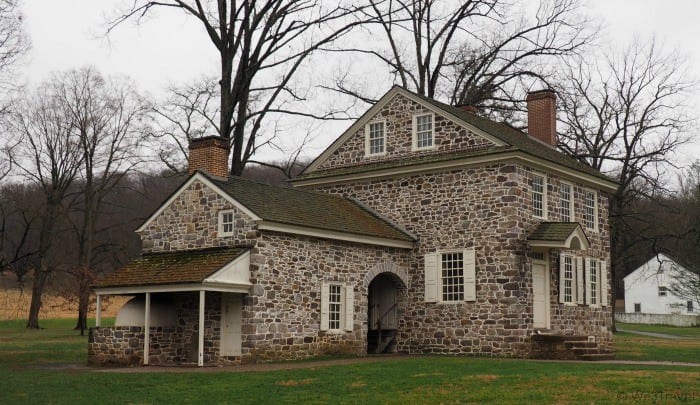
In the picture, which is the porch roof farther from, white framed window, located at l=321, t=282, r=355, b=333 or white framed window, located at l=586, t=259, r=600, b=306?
white framed window, located at l=321, t=282, r=355, b=333

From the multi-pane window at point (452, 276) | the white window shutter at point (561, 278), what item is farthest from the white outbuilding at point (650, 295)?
the multi-pane window at point (452, 276)

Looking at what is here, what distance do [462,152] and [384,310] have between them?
5358 millimetres

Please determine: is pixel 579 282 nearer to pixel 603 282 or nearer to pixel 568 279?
pixel 568 279

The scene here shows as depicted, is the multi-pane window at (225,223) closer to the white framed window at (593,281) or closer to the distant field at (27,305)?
the white framed window at (593,281)

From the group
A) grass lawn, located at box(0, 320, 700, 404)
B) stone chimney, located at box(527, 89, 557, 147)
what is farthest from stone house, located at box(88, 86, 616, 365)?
grass lawn, located at box(0, 320, 700, 404)

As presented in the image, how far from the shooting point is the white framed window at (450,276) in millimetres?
23438

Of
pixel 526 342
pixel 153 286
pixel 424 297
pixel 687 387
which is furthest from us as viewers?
pixel 424 297

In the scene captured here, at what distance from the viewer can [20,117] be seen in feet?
125

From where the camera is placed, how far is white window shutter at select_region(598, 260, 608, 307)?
26.8 meters

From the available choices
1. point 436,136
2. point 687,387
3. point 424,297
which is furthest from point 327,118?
point 687,387

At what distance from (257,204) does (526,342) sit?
8.22m

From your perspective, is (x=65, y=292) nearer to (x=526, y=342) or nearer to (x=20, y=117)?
(x=20, y=117)

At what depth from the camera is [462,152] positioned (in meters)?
24.1

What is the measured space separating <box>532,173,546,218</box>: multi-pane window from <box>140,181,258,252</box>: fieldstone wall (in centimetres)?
846
